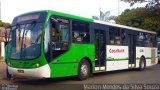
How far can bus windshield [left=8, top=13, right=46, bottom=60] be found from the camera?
1171 centimetres

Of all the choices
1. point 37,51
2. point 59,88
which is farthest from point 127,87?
A: point 37,51

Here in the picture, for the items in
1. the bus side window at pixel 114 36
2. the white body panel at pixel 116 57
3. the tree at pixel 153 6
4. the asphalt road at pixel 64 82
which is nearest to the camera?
the asphalt road at pixel 64 82

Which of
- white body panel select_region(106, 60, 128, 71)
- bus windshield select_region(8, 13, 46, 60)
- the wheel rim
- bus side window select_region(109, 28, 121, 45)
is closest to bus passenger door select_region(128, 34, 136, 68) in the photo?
white body panel select_region(106, 60, 128, 71)

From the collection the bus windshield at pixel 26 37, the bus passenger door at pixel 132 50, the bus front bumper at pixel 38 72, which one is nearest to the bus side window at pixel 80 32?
the bus windshield at pixel 26 37

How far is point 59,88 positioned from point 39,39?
2.06 m

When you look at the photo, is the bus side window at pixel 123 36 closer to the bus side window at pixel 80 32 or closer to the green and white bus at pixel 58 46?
the green and white bus at pixel 58 46

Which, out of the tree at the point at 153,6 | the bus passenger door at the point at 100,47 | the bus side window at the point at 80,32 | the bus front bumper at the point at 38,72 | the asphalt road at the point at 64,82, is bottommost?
the asphalt road at the point at 64,82

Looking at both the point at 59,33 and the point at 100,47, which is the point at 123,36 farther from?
the point at 59,33

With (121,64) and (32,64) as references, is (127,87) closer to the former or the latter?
(32,64)

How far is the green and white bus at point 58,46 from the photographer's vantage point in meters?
11.7

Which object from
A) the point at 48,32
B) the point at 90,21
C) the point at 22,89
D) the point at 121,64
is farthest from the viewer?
the point at 121,64

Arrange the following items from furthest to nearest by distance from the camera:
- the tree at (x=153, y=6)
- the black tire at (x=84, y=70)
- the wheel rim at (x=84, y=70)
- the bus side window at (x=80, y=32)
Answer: the tree at (x=153, y=6) < the wheel rim at (x=84, y=70) < the black tire at (x=84, y=70) < the bus side window at (x=80, y=32)

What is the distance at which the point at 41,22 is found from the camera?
11.9 m

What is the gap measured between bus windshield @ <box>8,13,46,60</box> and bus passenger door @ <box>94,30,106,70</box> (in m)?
3.98
